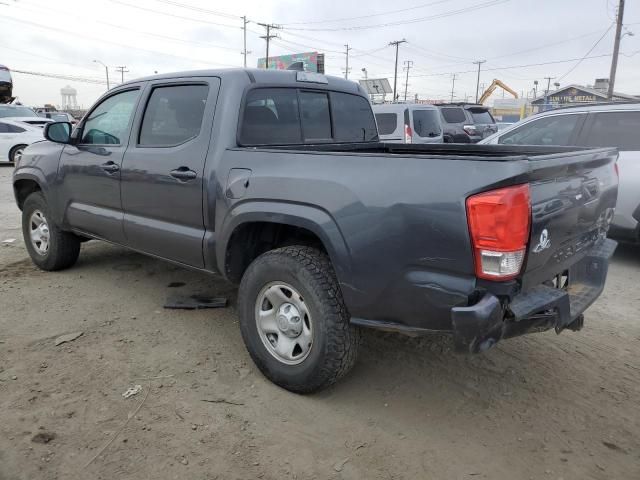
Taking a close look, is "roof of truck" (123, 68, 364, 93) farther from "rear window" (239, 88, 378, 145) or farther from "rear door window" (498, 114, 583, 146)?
"rear door window" (498, 114, 583, 146)

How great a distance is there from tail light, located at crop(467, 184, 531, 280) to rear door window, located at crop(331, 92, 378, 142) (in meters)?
2.12

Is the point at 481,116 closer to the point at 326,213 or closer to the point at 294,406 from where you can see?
the point at 326,213

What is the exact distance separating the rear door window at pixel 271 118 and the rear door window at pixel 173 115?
Answer: 0.36 metres

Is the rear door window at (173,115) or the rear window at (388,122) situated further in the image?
the rear window at (388,122)

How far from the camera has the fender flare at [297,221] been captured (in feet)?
8.62

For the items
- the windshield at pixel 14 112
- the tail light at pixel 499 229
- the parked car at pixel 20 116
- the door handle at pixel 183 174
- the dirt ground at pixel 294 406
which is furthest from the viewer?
the windshield at pixel 14 112

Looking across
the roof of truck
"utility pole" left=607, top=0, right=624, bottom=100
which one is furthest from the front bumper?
"utility pole" left=607, top=0, right=624, bottom=100

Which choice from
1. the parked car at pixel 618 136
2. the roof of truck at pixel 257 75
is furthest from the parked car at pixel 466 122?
the roof of truck at pixel 257 75

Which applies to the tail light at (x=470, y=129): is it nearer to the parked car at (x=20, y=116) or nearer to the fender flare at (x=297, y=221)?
the fender flare at (x=297, y=221)

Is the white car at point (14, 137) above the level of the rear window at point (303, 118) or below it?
below

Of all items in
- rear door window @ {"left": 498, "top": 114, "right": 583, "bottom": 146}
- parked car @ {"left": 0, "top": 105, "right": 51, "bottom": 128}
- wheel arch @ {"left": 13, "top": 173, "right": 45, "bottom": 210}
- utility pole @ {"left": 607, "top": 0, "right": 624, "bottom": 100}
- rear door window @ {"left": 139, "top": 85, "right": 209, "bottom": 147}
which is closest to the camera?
rear door window @ {"left": 139, "top": 85, "right": 209, "bottom": 147}

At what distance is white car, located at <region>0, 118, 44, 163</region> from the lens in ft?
51.2

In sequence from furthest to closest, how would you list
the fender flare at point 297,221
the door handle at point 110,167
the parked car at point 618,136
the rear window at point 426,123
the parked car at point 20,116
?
the parked car at point 20,116
the rear window at point 426,123
the parked car at point 618,136
the door handle at point 110,167
the fender flare at point 297,221

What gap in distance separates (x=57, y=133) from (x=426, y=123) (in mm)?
8786
